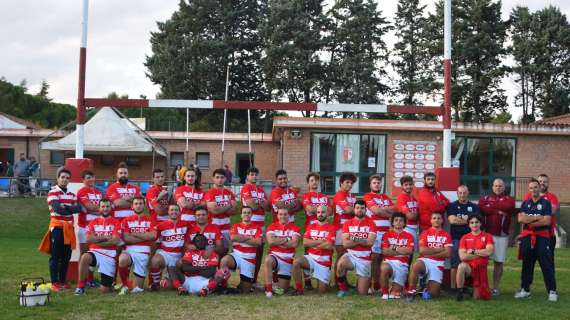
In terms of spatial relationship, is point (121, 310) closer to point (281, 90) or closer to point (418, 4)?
point (281, 90)

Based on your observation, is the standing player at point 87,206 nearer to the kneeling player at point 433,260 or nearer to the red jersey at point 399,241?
the red jersey at point 399,241

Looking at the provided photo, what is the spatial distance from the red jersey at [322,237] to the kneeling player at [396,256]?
70 centimetres

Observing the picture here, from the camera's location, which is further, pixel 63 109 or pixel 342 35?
pixel 63 109

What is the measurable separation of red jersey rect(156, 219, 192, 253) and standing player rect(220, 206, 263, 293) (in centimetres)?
65

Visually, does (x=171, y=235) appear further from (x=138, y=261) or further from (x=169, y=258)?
(x=138, y=261)

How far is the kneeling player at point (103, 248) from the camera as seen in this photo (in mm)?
8586

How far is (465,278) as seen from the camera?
28.1 feet

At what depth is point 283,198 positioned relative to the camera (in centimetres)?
925

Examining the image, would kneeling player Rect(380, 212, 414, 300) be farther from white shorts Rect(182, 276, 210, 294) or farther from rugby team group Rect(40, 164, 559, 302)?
white shorts Rect(182, 276, 210, 294)

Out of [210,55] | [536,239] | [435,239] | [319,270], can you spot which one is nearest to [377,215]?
[435,239]

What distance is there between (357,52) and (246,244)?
31859mm

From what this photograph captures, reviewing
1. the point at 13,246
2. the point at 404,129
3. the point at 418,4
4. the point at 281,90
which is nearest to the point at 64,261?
the point at 13,246

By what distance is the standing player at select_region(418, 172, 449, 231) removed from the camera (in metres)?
8.88

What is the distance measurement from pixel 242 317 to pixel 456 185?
3.94 metres
